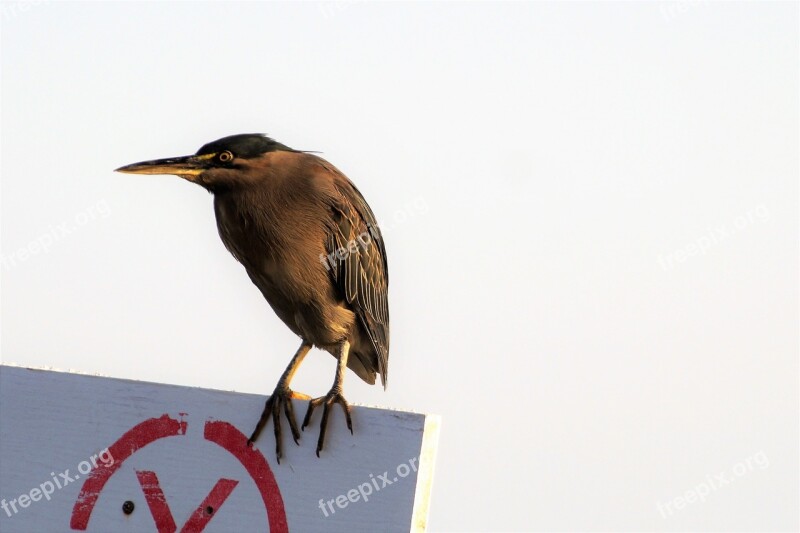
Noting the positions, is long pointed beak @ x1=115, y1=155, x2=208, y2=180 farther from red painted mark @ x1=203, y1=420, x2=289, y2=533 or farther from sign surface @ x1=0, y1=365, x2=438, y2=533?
red painted mark @ x1=203, y1=420, x2=289, y2=533

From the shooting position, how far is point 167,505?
3.41 meters

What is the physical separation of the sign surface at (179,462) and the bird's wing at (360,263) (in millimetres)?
1104

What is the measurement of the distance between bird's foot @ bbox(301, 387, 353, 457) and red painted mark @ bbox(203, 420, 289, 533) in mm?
186

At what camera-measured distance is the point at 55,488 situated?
3.51 meters

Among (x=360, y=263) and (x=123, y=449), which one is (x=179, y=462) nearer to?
(x=123, y=449)

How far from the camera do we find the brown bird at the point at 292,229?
14.5ft

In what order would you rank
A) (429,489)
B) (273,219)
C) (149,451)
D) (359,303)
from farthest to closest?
1. (359,303)
2. (273,219)
3. (149,451)
4. (429,489)

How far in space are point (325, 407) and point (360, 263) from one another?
1.29m

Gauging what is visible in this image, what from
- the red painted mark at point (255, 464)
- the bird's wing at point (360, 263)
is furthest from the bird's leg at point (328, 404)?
the bird's wing at point (360, 263)

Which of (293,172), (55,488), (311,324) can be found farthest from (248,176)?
(55,488)

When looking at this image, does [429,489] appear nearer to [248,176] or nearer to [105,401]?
[105,401]

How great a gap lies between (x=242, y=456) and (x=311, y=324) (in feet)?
4.00

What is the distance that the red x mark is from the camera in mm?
3377

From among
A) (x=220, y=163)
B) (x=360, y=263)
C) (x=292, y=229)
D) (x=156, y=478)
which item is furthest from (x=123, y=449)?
(x=360, y=263)
